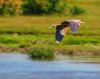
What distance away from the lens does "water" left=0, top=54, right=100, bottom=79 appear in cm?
2584

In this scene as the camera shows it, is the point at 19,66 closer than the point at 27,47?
Yes

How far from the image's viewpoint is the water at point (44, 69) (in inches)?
1017

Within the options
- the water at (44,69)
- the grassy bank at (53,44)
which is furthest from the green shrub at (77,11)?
the water at (44,69)

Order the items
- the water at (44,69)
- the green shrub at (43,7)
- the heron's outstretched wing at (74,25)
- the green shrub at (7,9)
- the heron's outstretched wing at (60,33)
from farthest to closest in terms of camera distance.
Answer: the green shrub at (43,7) < the green shrub at (7,9) < the water at (44,69) < the heron's outstretched wing at (60,33) < the heron's outstretched wing at (74,25)

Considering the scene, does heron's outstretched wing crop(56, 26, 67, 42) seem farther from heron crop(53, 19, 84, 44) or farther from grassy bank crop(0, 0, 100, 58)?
grassy bank crop(0, 0, 100, 58)

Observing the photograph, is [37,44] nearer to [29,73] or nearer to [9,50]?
[9,50]

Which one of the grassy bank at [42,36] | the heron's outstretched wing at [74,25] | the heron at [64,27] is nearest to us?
the heron's outstretched wing at [74,25]

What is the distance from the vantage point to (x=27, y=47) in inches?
1288

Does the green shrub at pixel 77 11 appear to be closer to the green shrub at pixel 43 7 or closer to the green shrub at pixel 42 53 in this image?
the green shrub at pixel 43 7

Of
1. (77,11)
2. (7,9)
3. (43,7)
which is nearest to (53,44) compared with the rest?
(7,9)

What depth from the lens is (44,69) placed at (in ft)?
89.4

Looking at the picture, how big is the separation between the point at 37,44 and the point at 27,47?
53 cm

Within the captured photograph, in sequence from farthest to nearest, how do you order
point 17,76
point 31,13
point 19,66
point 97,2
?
point 97,2
point 31,13
point 19,66
point 17,76

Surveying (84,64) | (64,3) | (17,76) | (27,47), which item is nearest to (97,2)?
(64,3)
